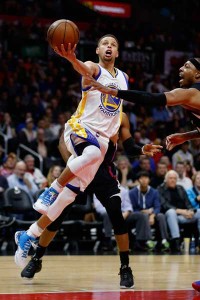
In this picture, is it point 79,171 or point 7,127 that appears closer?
point 79,171

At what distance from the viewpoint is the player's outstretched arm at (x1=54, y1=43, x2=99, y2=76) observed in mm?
6441

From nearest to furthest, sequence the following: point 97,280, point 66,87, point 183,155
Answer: point 97,280
point 183,155
point 66,87

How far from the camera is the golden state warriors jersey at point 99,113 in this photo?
284 inches

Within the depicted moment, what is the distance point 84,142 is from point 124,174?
307 inches

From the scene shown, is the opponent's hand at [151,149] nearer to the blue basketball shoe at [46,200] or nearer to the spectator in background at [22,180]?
the blue basketball shoe at [46,200]

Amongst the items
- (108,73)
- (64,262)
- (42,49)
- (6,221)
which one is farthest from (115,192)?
(42,49)

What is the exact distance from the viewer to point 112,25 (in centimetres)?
2556

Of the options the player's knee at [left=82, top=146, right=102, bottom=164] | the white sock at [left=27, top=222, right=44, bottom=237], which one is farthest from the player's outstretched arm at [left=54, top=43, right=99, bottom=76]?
the white sock at [left=27, top=222, right=44, bottom=237]

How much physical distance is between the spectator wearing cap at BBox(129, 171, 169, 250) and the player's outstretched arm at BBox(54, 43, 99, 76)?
696 centimetres

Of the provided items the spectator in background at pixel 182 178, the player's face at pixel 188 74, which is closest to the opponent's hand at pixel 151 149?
the player's face at pixel 188 74

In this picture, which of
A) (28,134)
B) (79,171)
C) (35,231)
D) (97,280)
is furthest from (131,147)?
(28,134)

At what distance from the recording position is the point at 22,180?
14.0 m

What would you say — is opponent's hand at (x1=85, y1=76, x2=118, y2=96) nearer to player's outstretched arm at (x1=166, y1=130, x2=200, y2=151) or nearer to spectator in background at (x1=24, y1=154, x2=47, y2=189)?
player's outstretched arm at (x1=166, y1=130, x2=200, y2=151)

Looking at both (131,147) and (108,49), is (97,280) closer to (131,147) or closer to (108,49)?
(131,147)
